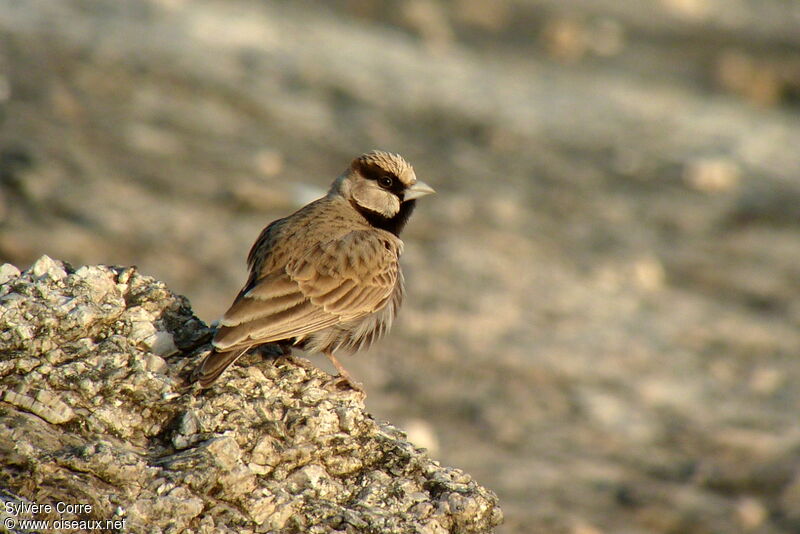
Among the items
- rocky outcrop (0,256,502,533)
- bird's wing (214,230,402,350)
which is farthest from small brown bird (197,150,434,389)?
rocky outcrop (0,256,502,533)

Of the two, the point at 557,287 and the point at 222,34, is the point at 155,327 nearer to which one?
the point at 557,287

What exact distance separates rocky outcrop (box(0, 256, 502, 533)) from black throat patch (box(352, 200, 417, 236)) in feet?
6.04

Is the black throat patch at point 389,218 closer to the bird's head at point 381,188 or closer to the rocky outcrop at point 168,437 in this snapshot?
the bird's head at point 381,188

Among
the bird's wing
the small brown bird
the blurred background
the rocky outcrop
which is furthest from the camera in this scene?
the blurred background

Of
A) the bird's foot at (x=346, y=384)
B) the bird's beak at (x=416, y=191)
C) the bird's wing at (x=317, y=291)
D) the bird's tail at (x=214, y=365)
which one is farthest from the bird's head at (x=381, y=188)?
the bird's tail at (x=214, y=365)

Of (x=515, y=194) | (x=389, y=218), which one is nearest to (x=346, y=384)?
(x=389, y=218)

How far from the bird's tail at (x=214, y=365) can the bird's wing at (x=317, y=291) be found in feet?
0.23

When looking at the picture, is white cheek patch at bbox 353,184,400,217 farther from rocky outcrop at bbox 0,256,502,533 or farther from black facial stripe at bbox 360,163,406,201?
rocky outcrop at bbox 0,256,502,533

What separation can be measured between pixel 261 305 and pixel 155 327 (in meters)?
0.57

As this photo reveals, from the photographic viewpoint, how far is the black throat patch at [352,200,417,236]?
6785mm

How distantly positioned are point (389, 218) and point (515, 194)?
243 inches

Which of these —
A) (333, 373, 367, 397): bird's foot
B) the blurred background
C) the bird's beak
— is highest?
the blurred background

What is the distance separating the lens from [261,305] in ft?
17.5

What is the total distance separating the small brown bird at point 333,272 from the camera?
17.3 ft
